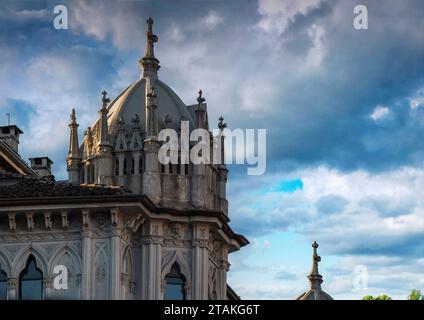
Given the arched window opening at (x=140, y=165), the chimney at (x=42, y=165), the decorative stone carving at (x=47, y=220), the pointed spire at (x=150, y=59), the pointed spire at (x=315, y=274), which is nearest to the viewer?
the decorative stone carving at (x=47, y=220)

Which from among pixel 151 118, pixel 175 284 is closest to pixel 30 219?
pixel 175 284

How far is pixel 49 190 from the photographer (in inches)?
1693

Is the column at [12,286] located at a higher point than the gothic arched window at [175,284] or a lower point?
lower

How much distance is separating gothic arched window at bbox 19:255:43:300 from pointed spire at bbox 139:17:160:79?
1312cm

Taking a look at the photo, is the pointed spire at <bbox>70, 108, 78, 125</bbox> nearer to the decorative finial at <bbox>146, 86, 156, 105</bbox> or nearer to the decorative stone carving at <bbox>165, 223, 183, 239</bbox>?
the decorative finial at <bbox>146, 86, 156, 105</bbox>

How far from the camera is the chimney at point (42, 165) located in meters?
68.1

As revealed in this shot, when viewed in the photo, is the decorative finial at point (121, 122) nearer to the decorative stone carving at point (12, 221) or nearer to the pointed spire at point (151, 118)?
the pointed spire at point (151, 118)

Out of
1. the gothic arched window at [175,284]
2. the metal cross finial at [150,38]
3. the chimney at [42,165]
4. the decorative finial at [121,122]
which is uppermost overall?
the metal cross finial at [150,38]

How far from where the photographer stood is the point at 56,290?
1673 inches

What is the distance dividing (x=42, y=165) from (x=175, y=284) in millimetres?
23311

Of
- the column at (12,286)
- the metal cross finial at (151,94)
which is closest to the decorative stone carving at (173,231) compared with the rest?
the metal cross finial at (151,94)

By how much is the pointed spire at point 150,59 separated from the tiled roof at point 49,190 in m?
10.8
